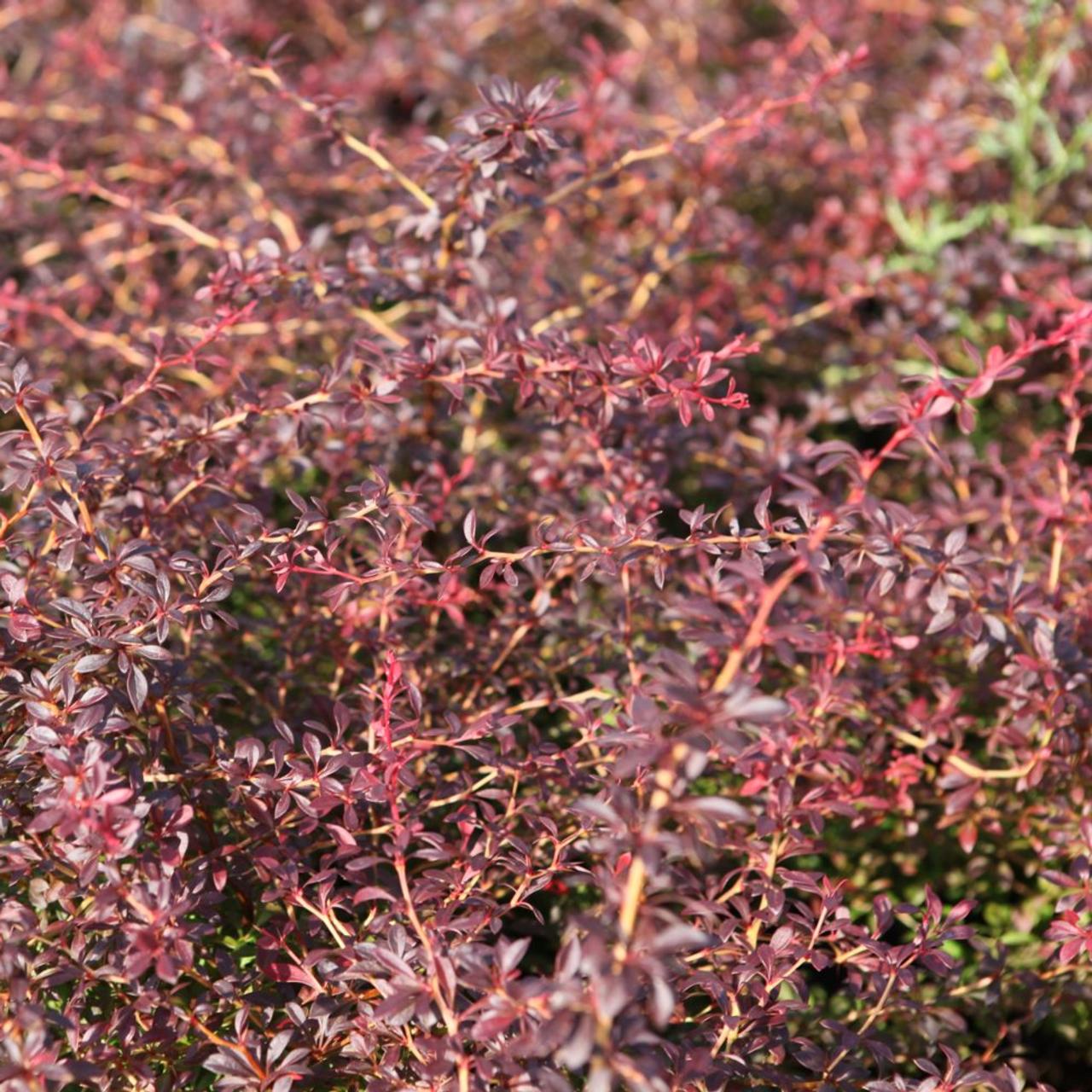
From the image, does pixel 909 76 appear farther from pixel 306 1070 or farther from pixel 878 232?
pixel 306 1070

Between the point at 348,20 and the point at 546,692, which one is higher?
the point at 348,20

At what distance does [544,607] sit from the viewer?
215 cm

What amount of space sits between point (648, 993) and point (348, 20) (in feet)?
14.9

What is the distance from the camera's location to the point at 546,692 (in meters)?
2.17

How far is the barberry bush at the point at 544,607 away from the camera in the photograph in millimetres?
1606

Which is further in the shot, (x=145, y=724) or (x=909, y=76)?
(x=909, y=76)

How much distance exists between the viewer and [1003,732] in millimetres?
2094

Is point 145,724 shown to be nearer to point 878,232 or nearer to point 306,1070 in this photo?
point 306,1070

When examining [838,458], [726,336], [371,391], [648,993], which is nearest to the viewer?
[648,993]

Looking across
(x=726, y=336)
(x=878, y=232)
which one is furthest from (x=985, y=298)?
(x=726, y=336)

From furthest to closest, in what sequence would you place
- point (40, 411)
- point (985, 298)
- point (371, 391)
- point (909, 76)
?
point (909, 76)
point (985, 298)
point (40, 411)
point (371, 391)

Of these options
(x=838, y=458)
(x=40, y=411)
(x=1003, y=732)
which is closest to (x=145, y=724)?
(x=40, y=411)

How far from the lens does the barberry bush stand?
5.27 ft

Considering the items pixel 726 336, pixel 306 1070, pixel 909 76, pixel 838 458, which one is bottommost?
pixel 306 1070
